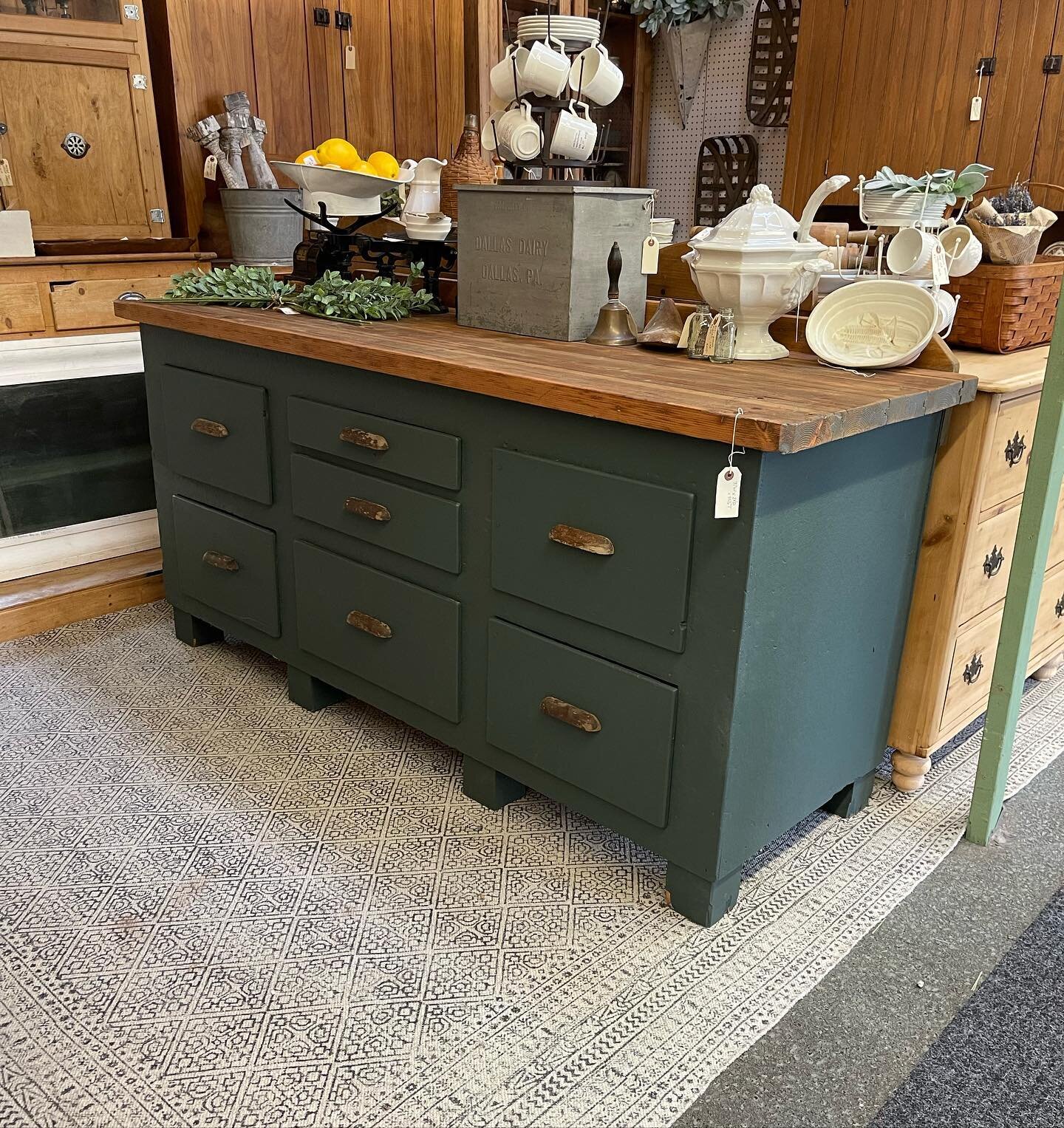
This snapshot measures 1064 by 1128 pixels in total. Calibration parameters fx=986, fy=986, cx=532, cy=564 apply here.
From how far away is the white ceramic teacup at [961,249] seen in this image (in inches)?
72.7

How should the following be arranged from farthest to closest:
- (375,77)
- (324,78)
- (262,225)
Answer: (375,77), (324,78), (262,225)

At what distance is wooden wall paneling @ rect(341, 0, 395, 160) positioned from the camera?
3.78m

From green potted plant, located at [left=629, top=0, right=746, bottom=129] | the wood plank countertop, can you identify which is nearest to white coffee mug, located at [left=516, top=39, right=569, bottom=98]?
the wood plank countertop

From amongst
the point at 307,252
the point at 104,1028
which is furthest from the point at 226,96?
the point at 104,1028

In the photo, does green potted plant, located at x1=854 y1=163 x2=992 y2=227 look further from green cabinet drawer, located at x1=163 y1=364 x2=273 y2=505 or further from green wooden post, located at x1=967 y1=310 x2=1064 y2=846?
green cabinet drawer, located at x1=163 y1=364 x2=273 y2=505

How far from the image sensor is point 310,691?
7.71 ft

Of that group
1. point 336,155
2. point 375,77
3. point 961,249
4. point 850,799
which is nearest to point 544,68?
point 336,155

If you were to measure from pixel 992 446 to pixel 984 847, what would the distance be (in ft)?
2.51

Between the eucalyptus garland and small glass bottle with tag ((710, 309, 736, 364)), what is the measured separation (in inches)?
32.9

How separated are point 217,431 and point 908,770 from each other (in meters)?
1.70

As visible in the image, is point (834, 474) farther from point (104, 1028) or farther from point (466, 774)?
point (104, 1028)

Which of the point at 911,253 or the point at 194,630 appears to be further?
the point at 194,630

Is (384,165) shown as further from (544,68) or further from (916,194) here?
(916,194)

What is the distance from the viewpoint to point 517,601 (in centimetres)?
175
